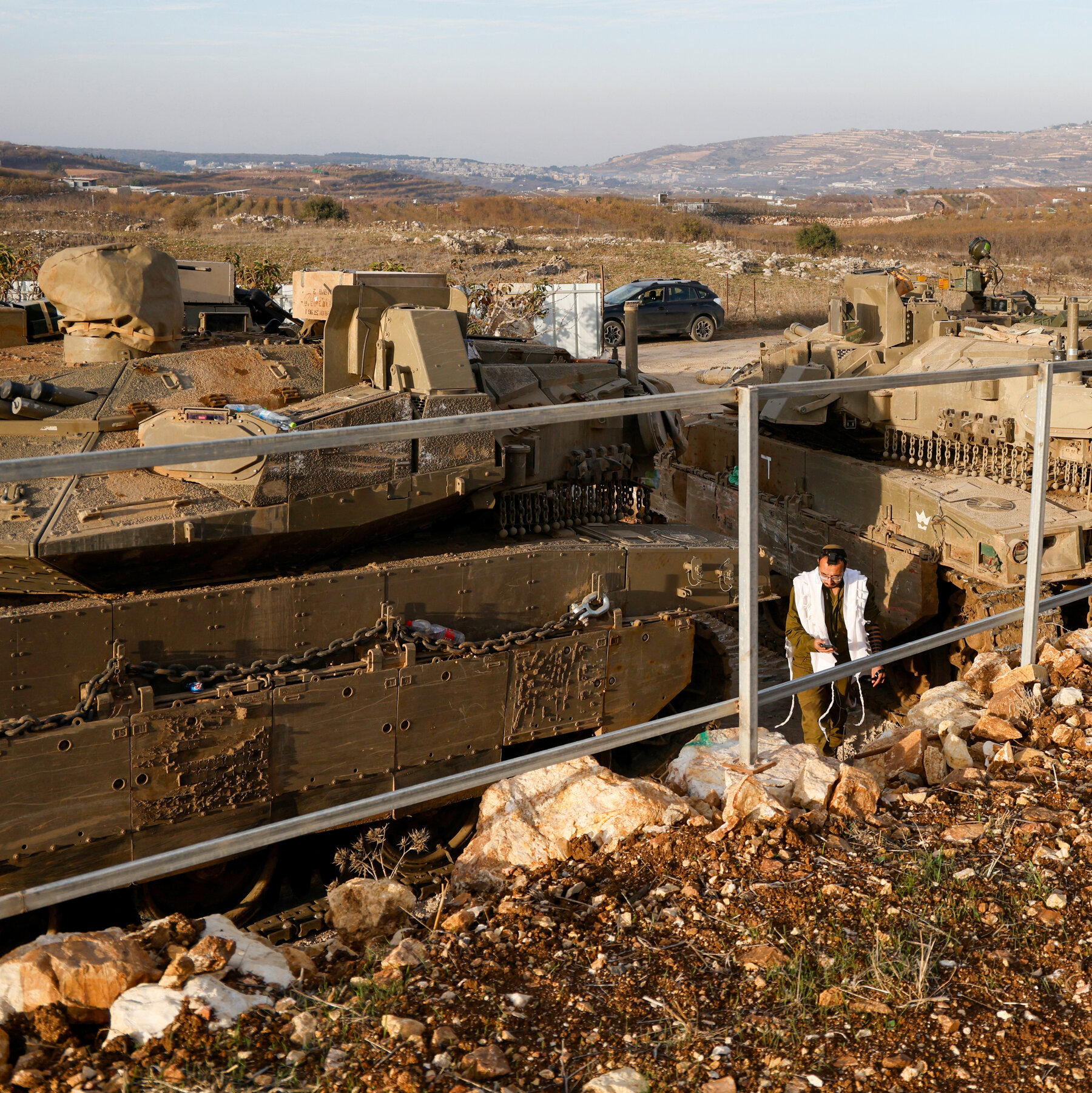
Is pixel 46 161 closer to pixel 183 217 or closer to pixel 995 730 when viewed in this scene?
pixel 183 217

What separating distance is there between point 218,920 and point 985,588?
7041 millimetres

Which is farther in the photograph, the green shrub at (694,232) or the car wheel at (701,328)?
the green shrub at (694,232)

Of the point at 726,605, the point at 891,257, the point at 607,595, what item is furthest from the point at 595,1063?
the point at 891,257

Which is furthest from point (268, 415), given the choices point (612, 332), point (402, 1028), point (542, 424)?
point (612, 332)

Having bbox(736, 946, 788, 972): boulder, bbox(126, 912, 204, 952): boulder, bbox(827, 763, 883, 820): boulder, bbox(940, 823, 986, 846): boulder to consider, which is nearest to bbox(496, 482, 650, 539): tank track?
bbox(827, 763, 883, 820): boulder

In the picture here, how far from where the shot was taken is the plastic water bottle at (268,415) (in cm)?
607

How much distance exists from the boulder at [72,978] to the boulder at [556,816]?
129 cm

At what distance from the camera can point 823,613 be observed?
21.8 ft

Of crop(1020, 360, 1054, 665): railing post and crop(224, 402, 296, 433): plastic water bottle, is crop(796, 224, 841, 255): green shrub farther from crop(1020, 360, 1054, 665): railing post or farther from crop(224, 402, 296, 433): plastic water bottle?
crop(1020, 360, 1054, 665): railing post

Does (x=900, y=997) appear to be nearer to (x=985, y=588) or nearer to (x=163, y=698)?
(x=163, y=698)

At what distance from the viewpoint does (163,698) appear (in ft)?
17.7

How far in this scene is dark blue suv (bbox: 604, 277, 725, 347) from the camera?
28.0 metres

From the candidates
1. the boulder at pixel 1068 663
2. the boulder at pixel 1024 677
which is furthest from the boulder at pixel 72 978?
the boulder at pixel 1068 663

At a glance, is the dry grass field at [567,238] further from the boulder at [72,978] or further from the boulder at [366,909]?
the boulder at [72,978]
